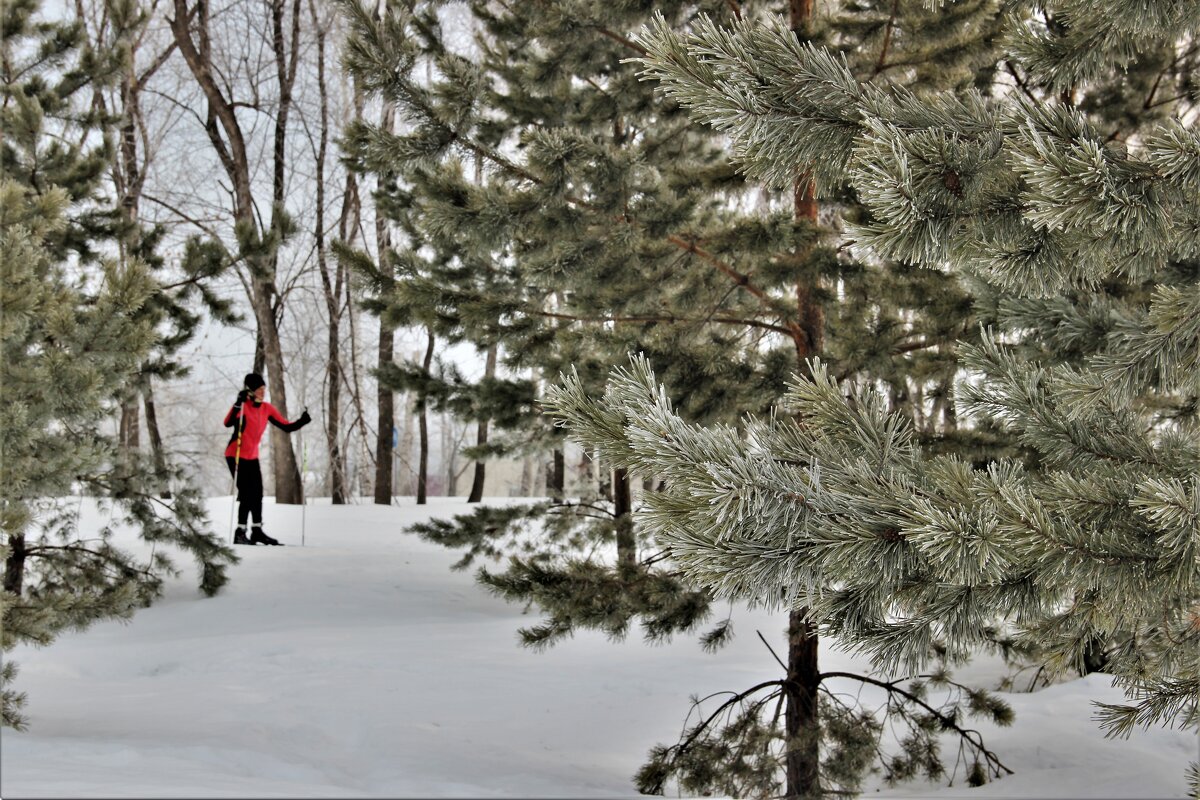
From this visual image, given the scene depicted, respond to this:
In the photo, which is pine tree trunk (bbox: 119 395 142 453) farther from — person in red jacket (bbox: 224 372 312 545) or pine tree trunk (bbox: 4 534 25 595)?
pine tree trunk (bbox: 4 534 25 595)

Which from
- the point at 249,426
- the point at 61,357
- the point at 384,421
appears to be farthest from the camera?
the point at 384,421

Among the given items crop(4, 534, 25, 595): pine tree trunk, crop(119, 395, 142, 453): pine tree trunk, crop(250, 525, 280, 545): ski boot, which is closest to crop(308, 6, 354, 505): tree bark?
crop(119, 395, 142, 453): pine tree trunk

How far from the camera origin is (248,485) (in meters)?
9.35

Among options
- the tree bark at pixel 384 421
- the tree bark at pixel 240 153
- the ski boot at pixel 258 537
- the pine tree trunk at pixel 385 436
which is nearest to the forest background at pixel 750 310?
the ski boot at pixel 258 537

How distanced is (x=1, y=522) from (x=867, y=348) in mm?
4056

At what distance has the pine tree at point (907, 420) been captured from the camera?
156 cm

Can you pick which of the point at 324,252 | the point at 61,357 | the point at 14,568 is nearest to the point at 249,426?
the point at 14,568

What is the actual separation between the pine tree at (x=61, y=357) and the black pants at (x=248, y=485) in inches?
42.8

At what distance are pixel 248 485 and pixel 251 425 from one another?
84 centimetres

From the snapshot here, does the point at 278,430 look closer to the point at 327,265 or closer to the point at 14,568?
the point at 327,265

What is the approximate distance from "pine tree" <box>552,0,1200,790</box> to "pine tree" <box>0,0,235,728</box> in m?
3.04

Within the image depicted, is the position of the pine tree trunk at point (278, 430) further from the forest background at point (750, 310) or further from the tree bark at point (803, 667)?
the tree bark at point (803, 667)

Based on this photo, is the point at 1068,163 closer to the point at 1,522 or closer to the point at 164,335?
the point at 1,522

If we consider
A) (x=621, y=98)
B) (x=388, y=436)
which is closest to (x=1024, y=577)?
(x=621, y=98)
